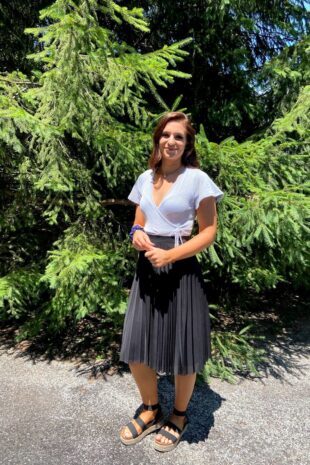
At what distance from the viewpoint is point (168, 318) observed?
232 centimetres

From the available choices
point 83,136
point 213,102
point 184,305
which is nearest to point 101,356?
point 184,305

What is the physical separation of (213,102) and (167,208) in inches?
103

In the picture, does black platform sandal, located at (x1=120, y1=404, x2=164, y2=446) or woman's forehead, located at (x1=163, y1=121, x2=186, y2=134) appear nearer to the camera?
woman's forehead, located at (x1=163, y1=121, x2=186, y2=134)

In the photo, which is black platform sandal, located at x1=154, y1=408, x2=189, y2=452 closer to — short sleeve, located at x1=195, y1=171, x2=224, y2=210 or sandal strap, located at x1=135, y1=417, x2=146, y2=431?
sandal strap, located at x1=135, y1=417, x2=146, y2=431

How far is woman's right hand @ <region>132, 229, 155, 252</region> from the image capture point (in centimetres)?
217

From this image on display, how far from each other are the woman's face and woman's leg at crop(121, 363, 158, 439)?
136 centimetres

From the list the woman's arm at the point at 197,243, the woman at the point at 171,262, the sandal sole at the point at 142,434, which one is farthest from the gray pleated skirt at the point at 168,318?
the sandal sole at the point at 142,434

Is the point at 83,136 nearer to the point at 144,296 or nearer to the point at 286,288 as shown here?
the point at 144,296

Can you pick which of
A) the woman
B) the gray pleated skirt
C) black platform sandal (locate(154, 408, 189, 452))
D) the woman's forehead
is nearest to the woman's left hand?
the woman

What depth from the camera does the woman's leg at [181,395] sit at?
2.46m

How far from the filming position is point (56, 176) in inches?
121

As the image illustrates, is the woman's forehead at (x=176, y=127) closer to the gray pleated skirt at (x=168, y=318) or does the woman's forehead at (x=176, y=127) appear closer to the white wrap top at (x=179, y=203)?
the white wrap top at (x=179, y=203)

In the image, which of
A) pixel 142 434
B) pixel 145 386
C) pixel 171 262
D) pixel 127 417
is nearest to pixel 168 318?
pixel 171 262

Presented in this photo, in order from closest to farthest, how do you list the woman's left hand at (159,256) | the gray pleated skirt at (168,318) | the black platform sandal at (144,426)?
the woman's left hand at (159,256)
the gray pleated skirt at (168,318)
the black platform sandal at (144,426)
